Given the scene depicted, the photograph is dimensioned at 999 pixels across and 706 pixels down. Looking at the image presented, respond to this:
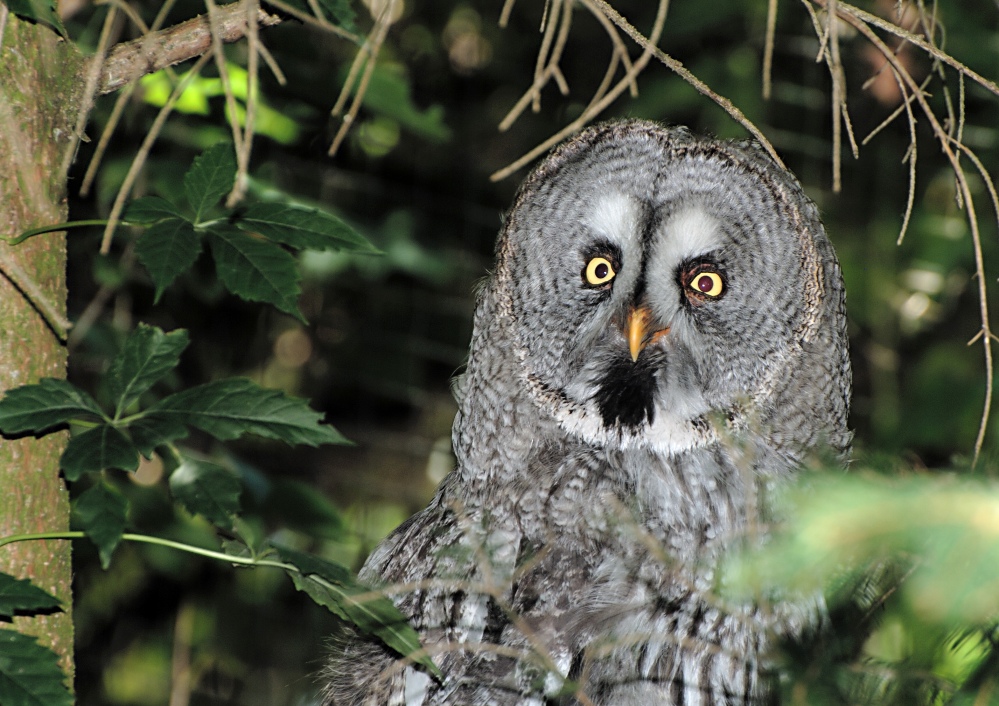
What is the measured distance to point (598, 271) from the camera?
150cm

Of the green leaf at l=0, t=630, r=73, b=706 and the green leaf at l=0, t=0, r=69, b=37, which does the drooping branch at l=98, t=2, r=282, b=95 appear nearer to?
the green leaf at l=0, t=0, r=69, b=37

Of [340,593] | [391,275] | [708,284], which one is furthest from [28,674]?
[391,275]

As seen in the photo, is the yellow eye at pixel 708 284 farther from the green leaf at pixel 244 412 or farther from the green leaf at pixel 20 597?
the green leaf at pixel 20 597

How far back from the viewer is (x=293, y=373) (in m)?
3.24

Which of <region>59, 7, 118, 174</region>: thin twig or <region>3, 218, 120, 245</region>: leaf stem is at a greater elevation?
<region>59, 7, 118, 174</region>: thin twig

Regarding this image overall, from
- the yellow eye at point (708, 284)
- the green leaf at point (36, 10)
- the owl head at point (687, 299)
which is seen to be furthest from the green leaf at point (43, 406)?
the yellow eye at point (708, 284)

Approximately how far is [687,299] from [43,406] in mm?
866

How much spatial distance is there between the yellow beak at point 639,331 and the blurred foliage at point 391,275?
579 mm

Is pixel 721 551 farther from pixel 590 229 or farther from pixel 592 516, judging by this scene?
pixel 590 229

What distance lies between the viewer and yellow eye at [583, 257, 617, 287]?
1.49m

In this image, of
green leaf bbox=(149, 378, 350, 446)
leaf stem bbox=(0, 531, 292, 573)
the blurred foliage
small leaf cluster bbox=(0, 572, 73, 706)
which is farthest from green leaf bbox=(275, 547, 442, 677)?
the blurred foliage

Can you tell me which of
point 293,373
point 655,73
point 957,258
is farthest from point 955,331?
→ point 293,373

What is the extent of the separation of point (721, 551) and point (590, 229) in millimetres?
479

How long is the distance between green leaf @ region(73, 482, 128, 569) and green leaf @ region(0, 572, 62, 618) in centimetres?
8
